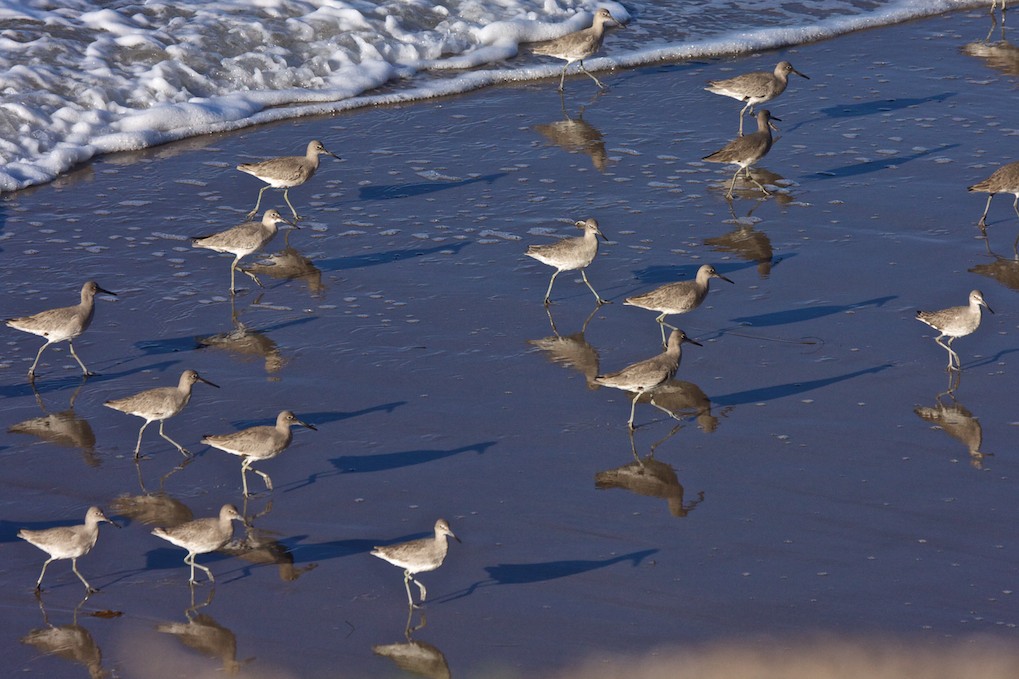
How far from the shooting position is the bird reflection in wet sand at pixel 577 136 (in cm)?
1312

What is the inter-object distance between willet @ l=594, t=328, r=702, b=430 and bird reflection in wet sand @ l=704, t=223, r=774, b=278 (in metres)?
2.12

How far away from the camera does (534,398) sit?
8797mm

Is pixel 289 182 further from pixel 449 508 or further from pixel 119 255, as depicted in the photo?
pixel 449 508

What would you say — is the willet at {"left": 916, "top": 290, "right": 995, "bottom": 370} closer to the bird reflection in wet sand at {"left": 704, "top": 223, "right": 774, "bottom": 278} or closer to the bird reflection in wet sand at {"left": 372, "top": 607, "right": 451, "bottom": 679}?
the bird reflection in wet sand at {"left": 704, "top": 223, "right": 774, "bottom": 278}

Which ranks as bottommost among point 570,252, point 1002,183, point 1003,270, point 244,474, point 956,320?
point 244,474

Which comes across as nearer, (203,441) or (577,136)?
(203,441)

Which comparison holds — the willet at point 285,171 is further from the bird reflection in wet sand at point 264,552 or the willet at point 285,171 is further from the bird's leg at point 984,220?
the bird's leg at point 984,220

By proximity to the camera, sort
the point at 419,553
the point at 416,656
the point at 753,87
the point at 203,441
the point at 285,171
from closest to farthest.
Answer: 1. the point at 416,656
2. the point at 419,553
3. the point at 203,441
4. the point at 285,171
5. the point at 753,87

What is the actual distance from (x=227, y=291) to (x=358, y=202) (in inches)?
80.2

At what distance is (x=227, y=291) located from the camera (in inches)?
420

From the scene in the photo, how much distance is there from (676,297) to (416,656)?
3.97 metres

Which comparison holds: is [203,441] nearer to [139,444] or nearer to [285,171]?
[139,444]

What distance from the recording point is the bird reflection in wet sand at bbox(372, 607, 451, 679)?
629cm

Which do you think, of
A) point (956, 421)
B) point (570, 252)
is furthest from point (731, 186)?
point (956, 421)
